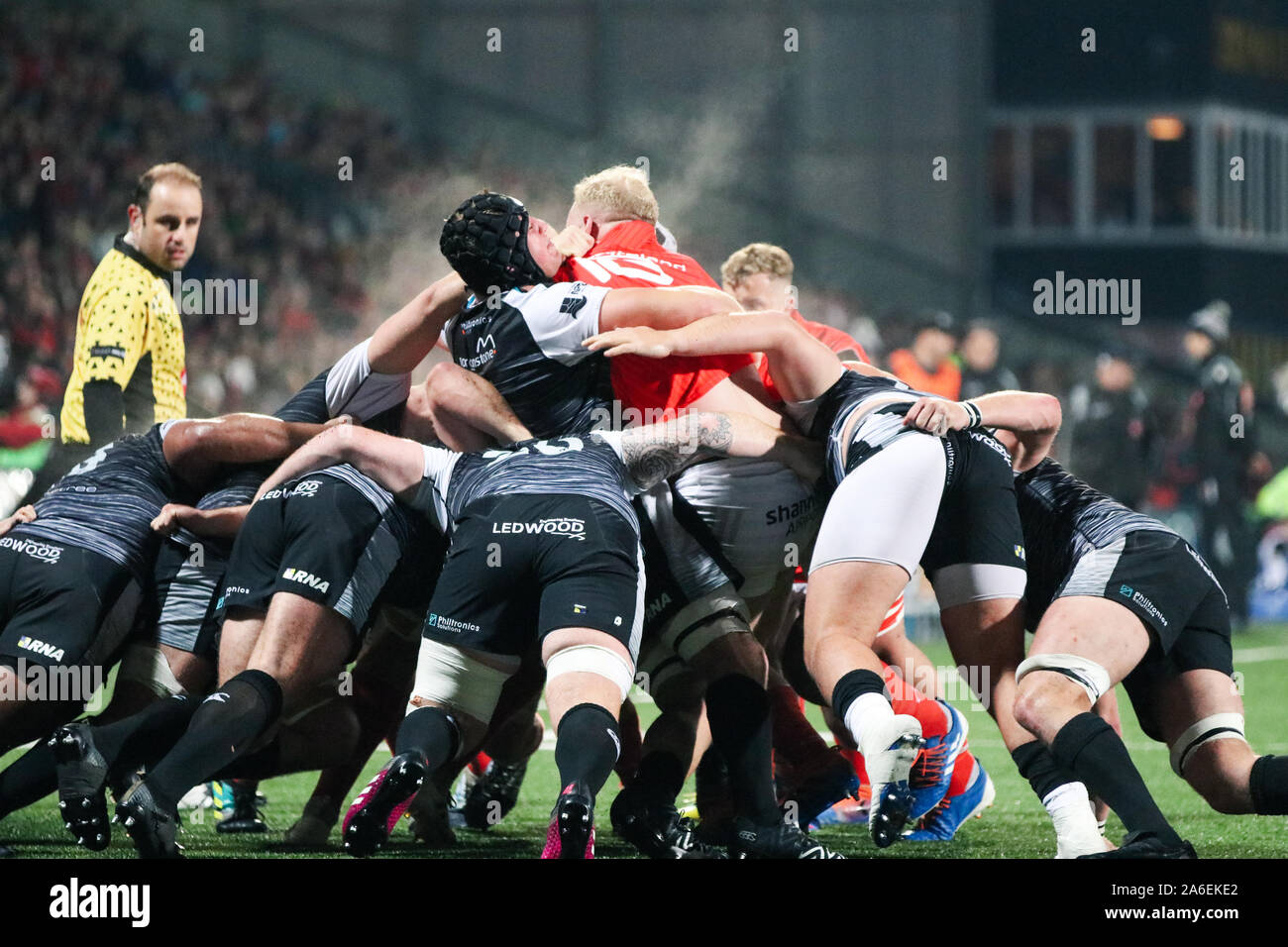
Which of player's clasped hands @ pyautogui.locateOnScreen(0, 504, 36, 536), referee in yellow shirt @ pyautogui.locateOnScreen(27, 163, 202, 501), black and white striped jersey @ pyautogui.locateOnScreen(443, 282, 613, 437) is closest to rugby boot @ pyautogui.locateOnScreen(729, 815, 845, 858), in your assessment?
black and white striped jersey @ pyautogui.locateOnScreen(443, 282, 613, 437)

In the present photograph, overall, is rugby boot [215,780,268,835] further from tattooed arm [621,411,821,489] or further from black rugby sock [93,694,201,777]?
tattooed arm [621,411,821,489]

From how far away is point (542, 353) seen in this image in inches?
202

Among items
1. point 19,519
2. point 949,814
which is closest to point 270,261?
point 19,519

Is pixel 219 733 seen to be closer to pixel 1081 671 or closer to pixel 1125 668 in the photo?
pixel 1081 671

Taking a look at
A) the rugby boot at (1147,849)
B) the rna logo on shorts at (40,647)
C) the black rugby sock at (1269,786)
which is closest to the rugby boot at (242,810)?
the rna logo on shorts at (40,647)

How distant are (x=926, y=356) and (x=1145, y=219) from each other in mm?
13044

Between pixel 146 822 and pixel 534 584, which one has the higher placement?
pixel 534 584

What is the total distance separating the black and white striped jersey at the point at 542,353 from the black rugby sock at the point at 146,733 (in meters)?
1.28

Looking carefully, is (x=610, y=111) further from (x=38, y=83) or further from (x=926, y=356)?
(x=926, y=356)

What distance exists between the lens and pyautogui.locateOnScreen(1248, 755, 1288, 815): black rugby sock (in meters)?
4.67

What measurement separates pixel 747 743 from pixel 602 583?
2.10ft

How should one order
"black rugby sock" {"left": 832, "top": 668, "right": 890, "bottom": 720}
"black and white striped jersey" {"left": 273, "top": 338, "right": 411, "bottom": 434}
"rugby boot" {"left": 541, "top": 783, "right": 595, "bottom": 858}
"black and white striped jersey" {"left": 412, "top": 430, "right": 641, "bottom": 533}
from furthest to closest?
"black and white striped jersey" {"left": 273, "top": 338, "right": 411, "bottom": 434}
"black and white striped jersey" {"left": 412, "top": 430, "right": 641, "bottom": 533}
"black rugby sock" {"left": 832, "top": 668, "right": 890, "bottom": 720}
"rugby boot" {"left": 541, "top": 783, "right": 595, "bottom": 858}

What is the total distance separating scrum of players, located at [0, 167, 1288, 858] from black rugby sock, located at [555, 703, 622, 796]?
0.03ft
